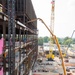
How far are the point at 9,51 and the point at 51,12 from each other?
72.5m

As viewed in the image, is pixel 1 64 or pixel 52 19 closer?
pixel 1 64

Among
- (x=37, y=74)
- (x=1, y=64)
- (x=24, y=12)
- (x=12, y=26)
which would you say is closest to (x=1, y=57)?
(x=1, y=64)

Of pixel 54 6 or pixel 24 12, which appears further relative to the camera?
pixel 54 6

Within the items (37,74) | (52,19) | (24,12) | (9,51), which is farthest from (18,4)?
(52,19)

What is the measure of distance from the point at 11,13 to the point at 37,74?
28712 mm

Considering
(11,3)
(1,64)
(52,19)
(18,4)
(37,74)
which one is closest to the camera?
(1,64)

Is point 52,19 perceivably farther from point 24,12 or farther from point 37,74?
point 24,12

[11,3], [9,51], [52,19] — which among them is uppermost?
[52,19]

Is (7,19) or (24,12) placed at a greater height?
(24,12)

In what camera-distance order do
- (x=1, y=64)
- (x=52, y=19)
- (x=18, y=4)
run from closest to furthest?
(x=1, y=64) < (x=18, y=4) < (x=52, y=19)

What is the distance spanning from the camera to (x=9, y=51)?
13.3 m

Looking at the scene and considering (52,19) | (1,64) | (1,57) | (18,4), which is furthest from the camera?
(52,19)

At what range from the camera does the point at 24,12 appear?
28.2 meters

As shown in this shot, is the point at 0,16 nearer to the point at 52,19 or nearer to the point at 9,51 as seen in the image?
the point at 9,51
